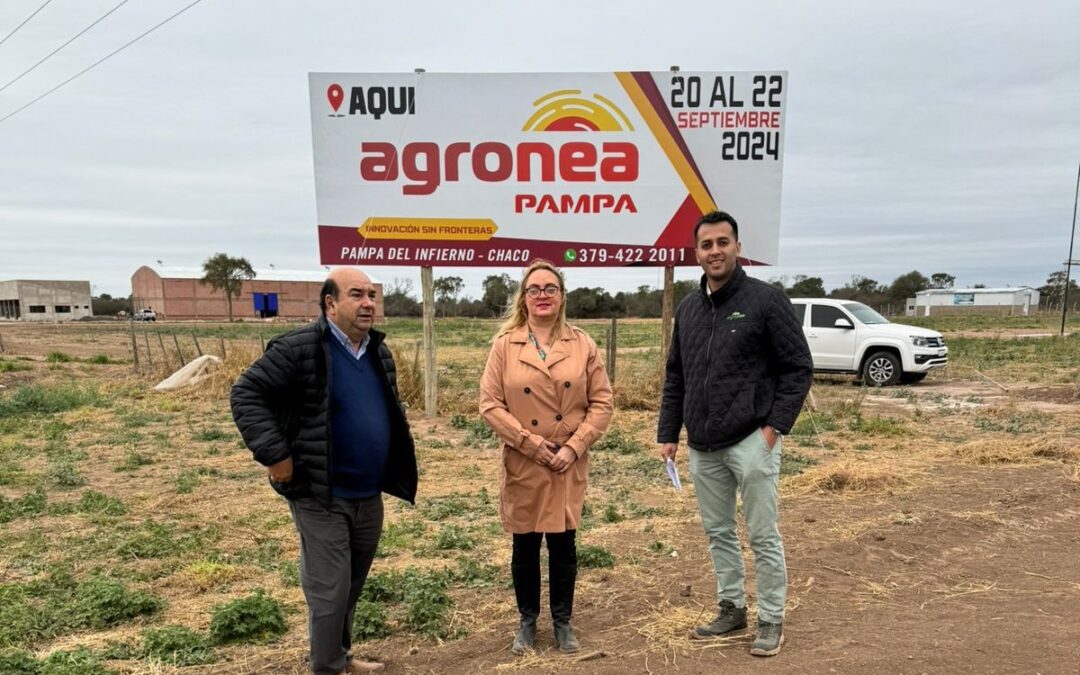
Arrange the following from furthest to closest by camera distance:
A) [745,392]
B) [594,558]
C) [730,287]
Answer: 1. [594,558]
2. [730,287]
3. [745,392]

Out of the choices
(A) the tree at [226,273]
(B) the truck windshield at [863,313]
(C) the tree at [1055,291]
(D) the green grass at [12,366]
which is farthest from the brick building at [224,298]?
(C) the tree at [1055,291]

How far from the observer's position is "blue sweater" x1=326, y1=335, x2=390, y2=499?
9.61 feet

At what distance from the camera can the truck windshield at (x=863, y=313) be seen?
13.9 m

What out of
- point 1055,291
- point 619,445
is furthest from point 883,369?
point 1055,291

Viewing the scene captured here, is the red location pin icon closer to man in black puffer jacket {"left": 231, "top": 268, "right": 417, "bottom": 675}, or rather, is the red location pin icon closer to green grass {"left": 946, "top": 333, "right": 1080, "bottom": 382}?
man in black puffer jacket {"left": 231, "top": 268, "right": 417, "bottom": 675}

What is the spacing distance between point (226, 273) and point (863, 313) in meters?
59.2

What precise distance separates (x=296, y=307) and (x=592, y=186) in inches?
2542

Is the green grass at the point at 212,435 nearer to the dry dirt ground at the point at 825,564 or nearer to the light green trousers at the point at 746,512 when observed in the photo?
the dry dirt ground at the point at 825,564

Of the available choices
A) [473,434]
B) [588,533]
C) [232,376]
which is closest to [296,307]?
[232,376]

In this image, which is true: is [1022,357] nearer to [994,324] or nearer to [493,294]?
[994,324]

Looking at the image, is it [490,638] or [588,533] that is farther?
[588,533]

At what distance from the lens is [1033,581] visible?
4.06 meters

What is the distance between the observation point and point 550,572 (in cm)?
339

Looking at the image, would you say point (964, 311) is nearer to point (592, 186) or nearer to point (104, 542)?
point (592, 186)
